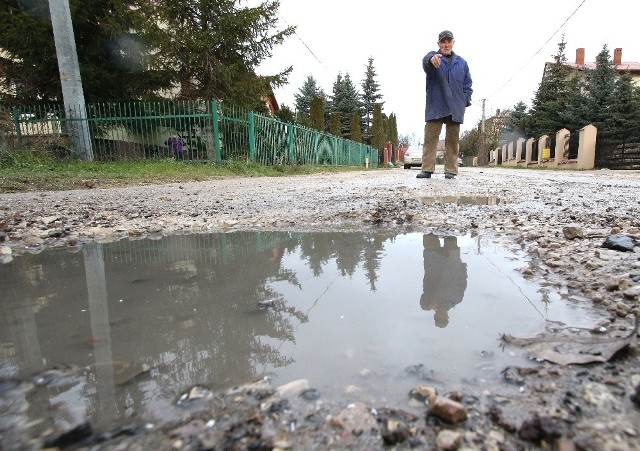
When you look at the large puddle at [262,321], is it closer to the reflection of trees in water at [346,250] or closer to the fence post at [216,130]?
the reflection of trees in water at [346,250]

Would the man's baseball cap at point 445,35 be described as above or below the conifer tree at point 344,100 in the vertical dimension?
below

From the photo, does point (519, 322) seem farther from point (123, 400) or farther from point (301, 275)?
point (123, 400)

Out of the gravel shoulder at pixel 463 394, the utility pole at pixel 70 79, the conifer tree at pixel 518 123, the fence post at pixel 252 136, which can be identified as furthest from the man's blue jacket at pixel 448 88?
the conifer tree at pixel 518 123

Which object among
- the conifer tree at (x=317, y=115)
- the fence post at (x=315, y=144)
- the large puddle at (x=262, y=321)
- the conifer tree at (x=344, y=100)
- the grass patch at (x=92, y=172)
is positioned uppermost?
the conifer tree at (x=344, y=100)

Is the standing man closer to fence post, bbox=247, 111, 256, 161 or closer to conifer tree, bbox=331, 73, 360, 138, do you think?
fence post, bbox=247, 111, 256, 161

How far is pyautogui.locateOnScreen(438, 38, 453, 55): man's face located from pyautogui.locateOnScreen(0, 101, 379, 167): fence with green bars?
558cm

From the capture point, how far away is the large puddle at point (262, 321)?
783 mm

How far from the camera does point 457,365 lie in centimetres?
83

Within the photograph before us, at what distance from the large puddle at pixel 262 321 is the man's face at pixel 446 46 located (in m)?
4.70

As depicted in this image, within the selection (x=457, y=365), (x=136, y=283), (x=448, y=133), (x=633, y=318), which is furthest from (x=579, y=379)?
(x=448, y=133)

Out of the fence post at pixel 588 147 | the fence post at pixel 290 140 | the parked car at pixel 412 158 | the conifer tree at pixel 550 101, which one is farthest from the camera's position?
the conifer tree at pixel 550 101

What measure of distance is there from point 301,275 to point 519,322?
0.76 m

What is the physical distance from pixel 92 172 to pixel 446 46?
6.10 metres

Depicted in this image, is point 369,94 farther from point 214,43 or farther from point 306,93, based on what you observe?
point 214,43
